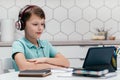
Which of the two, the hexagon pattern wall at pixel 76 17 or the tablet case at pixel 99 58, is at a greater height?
the hexagon pattern wall at pixel 76 17

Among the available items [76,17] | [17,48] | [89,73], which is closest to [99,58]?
[89,73]

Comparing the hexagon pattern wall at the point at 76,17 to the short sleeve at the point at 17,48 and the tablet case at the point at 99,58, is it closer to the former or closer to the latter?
the short sleeve at the point at 17,48

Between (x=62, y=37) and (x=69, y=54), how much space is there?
650mm

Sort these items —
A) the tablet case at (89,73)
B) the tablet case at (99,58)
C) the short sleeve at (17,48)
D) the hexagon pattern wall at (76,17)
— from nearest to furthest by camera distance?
the tablet case at (89,73) → the tablet case at (99,58) → the short sleeve at (17,48) → the hexagon pattern wall at (76,17)

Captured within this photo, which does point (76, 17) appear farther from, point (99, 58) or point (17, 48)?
point (99, 58)

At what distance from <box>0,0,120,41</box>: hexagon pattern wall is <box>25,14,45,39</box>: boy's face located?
1.71m

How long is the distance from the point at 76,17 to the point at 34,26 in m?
1.80

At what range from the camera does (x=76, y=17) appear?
12.6ft

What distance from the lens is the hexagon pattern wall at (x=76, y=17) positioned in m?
3.82

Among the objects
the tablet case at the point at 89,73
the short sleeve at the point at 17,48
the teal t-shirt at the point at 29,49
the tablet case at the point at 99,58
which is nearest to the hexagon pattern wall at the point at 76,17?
the teal t-shirt at the point at 29,49

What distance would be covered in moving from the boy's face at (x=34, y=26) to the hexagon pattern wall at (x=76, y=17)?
1.71 meters

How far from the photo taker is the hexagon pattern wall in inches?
150

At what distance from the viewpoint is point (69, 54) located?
3.21 metres

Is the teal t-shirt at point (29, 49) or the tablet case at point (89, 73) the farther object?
the teal t-shirt at point (29, 49)
